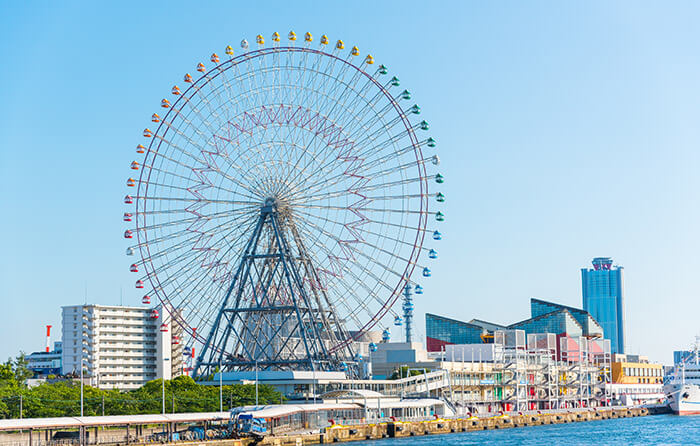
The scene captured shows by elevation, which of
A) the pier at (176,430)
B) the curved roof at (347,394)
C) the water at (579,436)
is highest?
the curved roof at (347,394)

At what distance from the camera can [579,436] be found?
391ft

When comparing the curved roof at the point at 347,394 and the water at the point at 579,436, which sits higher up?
the curved roof at the point at 347,394

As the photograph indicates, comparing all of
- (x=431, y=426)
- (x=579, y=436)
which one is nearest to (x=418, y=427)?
(x=431, y=426)

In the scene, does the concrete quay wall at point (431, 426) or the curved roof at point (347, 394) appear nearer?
the concrete quay wall at point (431, 426)

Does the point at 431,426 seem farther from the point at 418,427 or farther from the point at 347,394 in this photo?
the point at 347,394

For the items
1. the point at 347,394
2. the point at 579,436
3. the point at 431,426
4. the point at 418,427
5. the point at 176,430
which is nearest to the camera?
the point at 176,430

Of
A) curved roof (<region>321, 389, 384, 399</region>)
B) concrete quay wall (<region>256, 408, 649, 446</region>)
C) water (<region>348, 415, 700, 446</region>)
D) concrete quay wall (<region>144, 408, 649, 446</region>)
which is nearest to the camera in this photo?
concrete quay wall (<region>144, 408, 649, 446</region>)

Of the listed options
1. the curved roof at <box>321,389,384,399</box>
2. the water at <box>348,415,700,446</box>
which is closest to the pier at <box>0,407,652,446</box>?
the water at <box>348,415,700,446</box>

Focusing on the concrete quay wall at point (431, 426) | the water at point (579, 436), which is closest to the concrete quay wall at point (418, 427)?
the concrete quay wall at point (431, 426)

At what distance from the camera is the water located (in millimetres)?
108375

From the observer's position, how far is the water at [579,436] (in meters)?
108

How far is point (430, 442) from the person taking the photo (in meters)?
106

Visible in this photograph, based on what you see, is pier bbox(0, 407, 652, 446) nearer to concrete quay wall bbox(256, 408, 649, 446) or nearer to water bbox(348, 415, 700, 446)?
concrete quay wall bbox(256, 408, 649, 446)

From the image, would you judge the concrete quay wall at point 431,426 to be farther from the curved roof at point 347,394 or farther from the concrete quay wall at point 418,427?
the curved roof at point 347,394
